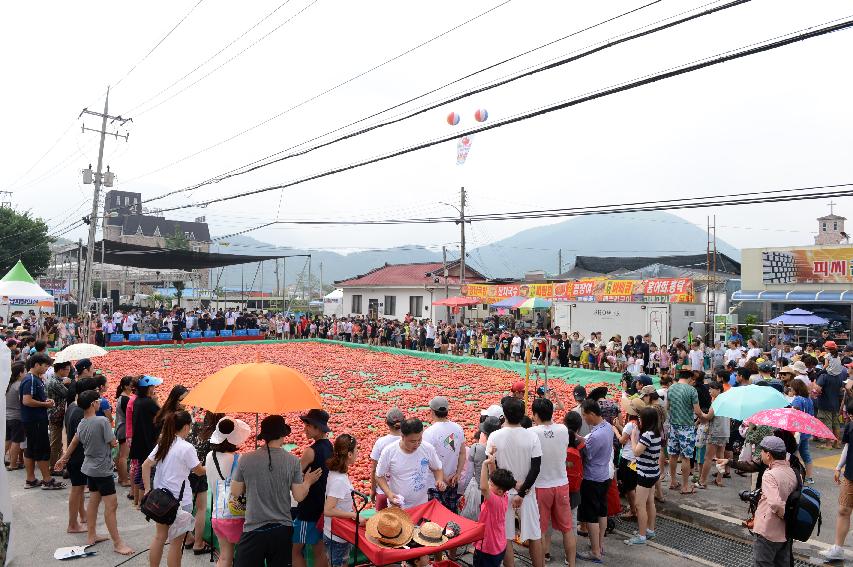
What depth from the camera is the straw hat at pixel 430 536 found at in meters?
4.65

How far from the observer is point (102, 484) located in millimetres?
6016

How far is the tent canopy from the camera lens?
1590 cm

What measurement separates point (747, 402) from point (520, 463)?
3.17 m

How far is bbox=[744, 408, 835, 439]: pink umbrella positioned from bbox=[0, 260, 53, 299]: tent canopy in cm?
1760

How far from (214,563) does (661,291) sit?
68.9ft

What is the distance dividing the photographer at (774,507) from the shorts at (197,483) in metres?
5.00

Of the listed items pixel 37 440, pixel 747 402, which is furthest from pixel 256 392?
pixel 747 402

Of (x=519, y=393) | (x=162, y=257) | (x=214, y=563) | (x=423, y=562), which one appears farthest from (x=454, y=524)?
(x=162, y=257)

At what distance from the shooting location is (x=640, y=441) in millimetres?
6438

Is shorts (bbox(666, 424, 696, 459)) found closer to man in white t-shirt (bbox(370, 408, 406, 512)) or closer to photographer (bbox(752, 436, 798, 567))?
photographer (bbox(752, 436, 798, 567))

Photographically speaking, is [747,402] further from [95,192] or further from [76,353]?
[95,192]

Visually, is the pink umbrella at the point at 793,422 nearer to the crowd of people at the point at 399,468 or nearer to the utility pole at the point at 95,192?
the crowd of people at the point at 399,468

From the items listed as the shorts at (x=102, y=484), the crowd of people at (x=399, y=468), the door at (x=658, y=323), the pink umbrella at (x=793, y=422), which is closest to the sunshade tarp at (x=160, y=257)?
the door at (x=658, y=323)

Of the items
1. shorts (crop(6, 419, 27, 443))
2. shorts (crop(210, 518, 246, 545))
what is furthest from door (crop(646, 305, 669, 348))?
shorts (crop(210, 518, 246, 545))
